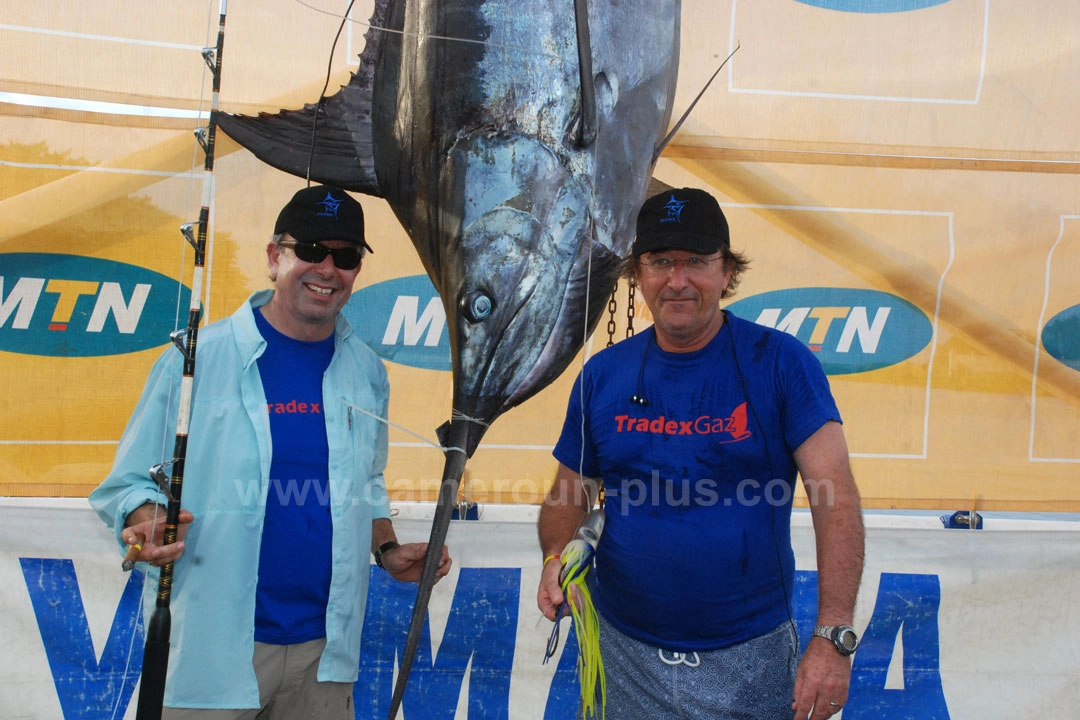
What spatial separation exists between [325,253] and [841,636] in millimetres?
1077

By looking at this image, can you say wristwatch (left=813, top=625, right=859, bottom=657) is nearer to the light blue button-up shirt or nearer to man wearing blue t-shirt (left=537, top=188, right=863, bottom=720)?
man wearing blue t-shirt (left=537, top=188, right=863, bottom=720)

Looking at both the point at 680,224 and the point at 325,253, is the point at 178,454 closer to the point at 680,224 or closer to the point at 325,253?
the point at 325,253

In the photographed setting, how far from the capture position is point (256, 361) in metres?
1.63

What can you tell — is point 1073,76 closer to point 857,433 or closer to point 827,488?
point 857,433

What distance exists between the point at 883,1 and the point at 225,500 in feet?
6.89

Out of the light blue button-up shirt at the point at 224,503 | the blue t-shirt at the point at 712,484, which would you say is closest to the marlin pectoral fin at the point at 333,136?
the light blue button-up shirt at the point at 224,503

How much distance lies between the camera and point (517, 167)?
133 centimetres

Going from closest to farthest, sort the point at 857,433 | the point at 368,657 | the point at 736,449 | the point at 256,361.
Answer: the point at 736,449 < the point at 256,361 < the point at 368,657 < the point at 857,433

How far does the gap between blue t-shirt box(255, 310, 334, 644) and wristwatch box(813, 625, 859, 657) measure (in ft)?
2.87

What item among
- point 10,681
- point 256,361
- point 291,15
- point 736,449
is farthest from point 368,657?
point 291,15

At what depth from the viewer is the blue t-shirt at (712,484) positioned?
1.52 m

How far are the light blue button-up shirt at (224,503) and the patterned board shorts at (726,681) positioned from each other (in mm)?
570

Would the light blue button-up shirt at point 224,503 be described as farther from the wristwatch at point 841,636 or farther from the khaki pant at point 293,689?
the wristwatch at point 841,636

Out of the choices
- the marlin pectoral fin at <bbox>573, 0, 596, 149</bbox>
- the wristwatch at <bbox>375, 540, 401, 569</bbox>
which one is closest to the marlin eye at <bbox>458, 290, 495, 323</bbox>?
the marlin pectoral fin at <bbox>573, 0, 596, 149</bbox>
